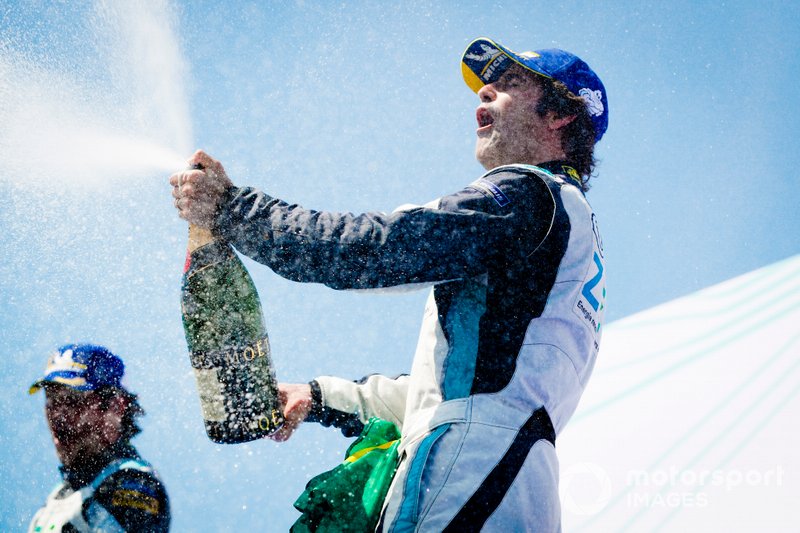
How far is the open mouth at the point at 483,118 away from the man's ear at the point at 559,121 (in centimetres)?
26

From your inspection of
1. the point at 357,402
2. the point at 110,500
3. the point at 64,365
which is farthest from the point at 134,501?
the point at 357,402

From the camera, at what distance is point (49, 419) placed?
3.78 metres

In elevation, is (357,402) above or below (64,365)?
below

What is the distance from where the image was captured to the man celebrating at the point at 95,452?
323cm

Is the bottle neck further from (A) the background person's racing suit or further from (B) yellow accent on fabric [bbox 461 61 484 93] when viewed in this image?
(A) the background person's racing suit

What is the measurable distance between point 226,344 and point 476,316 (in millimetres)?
1098

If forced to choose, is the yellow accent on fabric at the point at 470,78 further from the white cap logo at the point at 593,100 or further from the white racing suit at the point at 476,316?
the white racing suit at the point at 476,316

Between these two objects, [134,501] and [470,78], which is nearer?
[470,78]

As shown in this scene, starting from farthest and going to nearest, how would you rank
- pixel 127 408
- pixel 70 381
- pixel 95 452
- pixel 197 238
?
pixel 127 408, pixel 70 381, pixel 95 452, pixel 197 238

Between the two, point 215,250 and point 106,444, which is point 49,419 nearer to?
point 106,444

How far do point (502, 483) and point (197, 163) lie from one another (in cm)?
142

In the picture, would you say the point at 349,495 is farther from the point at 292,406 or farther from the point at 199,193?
the point at 199,193

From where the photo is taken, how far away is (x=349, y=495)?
1.91 meters

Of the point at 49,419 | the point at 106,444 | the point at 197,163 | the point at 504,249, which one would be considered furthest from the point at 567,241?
the point at 49,419
